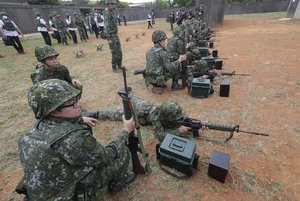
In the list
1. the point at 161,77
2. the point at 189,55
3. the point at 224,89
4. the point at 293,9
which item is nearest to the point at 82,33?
the point at 189,55

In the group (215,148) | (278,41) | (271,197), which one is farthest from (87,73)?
(278,41)

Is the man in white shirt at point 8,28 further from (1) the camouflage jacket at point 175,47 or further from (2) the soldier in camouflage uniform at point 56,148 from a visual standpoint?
(2) the soldier in camouflage uniform at point 56,148

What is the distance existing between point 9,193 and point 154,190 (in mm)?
2276

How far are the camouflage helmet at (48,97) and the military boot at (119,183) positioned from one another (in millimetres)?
1487

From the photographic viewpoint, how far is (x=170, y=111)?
3244mm

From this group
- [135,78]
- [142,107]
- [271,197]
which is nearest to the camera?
[271,197]

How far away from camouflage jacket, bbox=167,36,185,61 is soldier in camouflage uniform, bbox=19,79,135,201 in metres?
4.87

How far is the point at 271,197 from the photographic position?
255 centimetres

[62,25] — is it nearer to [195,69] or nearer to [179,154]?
[195,69]

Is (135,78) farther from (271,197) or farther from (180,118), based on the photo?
(271,197)

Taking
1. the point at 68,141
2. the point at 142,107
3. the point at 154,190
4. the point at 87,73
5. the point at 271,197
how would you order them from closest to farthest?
the point at 68,141, the point at 271,197, the point at 154,190, the point at 142,107, the point at 87,73

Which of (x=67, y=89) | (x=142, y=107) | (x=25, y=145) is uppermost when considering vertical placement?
(x=67, y=89)

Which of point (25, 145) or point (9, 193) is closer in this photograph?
point (25, 145)

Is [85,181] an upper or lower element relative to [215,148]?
upper
